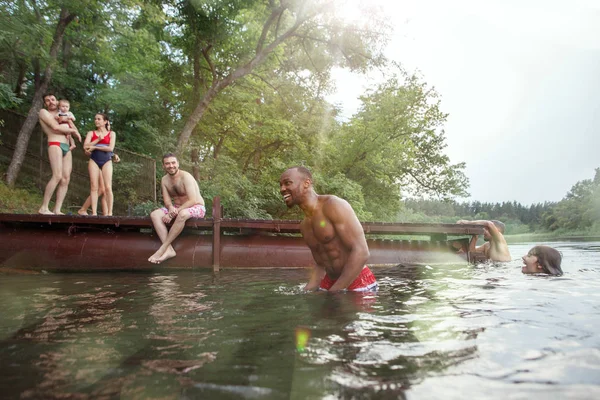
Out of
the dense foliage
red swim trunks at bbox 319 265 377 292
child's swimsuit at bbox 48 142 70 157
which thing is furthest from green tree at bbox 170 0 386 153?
red swim trunks at bbox 319 265 377 292

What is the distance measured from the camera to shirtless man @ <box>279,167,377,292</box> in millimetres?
4672

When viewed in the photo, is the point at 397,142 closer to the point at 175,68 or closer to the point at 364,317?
the point at 175,68

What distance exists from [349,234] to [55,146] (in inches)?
247

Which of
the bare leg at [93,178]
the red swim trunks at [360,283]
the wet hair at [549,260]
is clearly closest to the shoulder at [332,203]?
the red swim trunks at [360,283]

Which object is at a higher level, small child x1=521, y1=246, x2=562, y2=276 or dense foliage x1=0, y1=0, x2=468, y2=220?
dense foliage x1=0, y1=0, x2=468, y2=220

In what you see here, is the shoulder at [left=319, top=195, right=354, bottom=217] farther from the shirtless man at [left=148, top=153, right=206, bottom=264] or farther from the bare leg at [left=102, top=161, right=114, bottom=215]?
the bare leg at [left=102, top=161, right=114, bottom=215]

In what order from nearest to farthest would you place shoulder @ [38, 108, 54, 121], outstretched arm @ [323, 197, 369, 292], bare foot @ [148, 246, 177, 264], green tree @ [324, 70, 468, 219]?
outstretched arm @ [323, 197, 369, 292]
bare foot @ [148, 246, 177, 264]
shoulder @ [38, 108, 54, 121]
green tree @ [324, 70, 468, 219]

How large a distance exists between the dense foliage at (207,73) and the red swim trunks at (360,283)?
10.7 m

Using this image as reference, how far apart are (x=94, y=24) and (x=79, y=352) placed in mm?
15402

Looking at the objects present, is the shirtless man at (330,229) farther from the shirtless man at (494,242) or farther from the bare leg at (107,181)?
the bare leg at (107,181)

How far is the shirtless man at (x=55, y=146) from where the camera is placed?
7914mm

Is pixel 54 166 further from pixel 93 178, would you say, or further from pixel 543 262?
pixel 543 262

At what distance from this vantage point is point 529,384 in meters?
2.07

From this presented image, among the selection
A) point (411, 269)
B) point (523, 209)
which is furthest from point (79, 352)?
point (523, 209)
